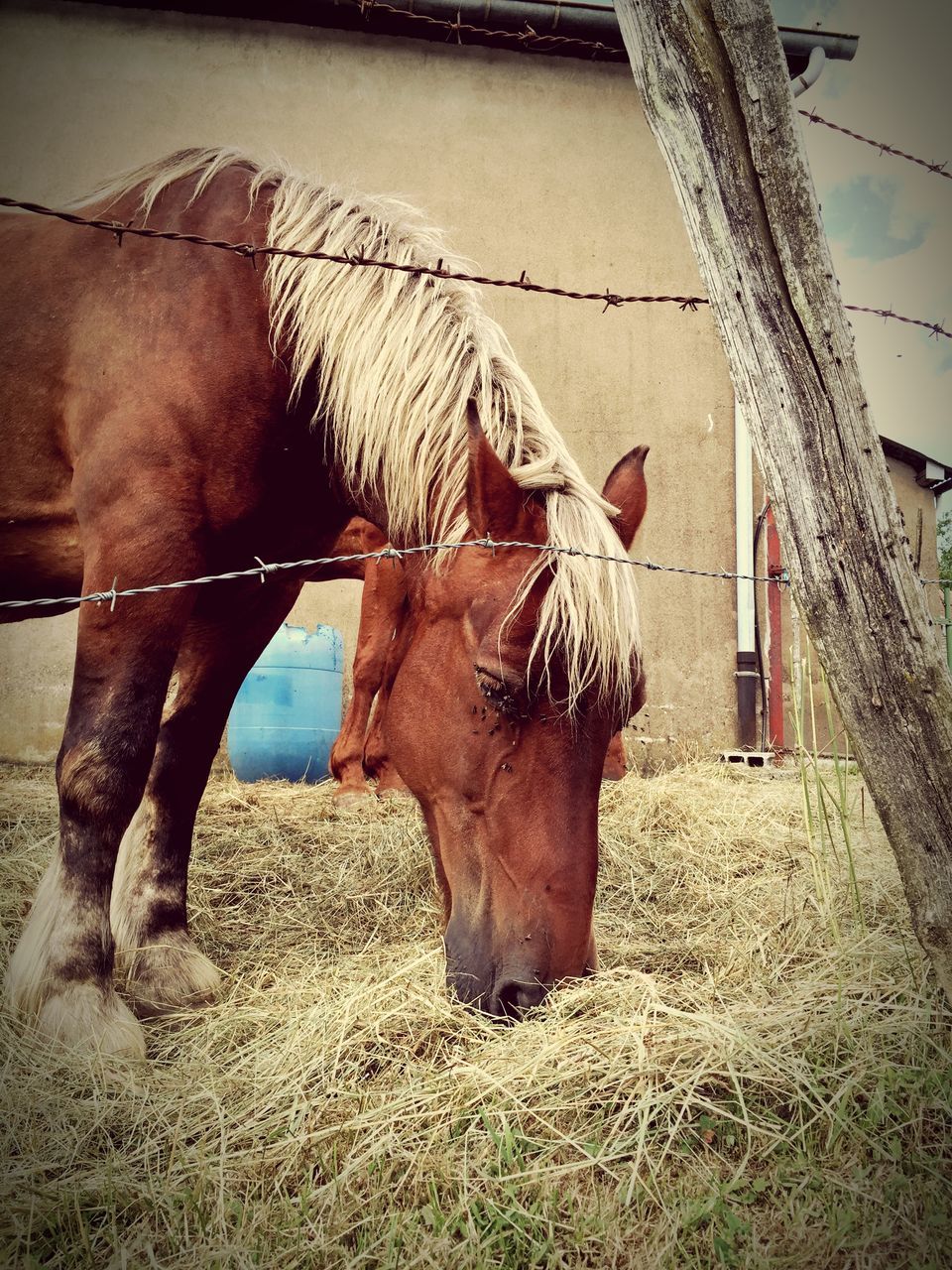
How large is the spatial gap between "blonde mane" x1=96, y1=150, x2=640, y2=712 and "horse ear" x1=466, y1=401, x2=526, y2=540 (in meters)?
0.07

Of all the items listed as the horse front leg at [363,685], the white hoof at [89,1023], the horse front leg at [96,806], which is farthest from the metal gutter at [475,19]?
the white hoof at [89,1023]

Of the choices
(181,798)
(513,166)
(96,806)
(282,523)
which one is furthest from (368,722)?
(513,166)

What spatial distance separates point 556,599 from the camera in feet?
6.14

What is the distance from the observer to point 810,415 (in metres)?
1.65

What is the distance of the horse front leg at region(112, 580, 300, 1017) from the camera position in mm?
2426

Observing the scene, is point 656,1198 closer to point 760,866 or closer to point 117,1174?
point 117,1174

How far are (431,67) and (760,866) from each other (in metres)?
6.23

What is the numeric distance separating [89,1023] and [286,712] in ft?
11.4

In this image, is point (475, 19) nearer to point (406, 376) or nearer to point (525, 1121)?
point (406, 376)

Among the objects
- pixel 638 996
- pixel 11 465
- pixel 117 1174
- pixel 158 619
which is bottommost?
pixel 117 1174

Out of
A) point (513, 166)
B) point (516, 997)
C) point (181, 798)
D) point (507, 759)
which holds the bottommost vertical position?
point (516, 997)

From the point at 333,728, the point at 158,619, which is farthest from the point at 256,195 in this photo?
the point at 333,728

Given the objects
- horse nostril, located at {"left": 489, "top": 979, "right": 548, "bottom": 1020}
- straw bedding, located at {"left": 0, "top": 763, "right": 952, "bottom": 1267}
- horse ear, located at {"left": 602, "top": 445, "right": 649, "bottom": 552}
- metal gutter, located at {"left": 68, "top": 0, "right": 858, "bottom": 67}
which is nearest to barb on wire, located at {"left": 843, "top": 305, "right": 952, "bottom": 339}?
horse ear, located at {"left": 602, "top": 445, "right": 649, "bottom": 552}

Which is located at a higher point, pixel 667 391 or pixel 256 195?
pixel 667 391
